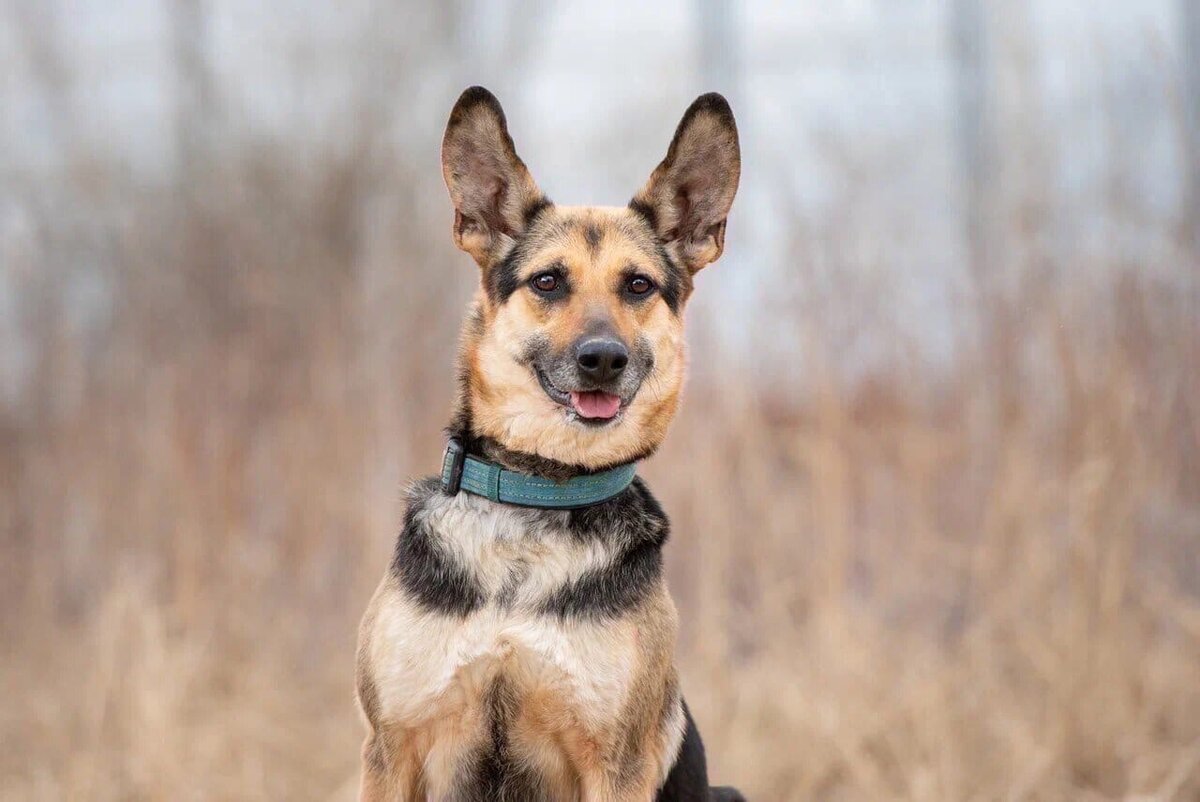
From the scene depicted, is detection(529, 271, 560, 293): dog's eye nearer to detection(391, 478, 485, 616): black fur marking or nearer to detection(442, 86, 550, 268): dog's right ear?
detection(442, 86, 550, 268): dog's right ear

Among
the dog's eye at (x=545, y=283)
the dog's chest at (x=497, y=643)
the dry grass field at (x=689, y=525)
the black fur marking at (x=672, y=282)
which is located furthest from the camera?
the dry grass field at (x=689, y=525)

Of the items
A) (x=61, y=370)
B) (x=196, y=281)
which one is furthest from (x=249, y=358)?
(x=61, y=370)

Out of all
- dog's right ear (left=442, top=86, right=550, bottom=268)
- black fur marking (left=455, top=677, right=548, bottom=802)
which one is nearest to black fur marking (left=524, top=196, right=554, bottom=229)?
dog's right ear (left=442, top=86, right=550, bottom=268)

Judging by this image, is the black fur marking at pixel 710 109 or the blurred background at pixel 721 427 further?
the blurred background at pixel 721 427

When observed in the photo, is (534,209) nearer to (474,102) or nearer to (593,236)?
(593,236)

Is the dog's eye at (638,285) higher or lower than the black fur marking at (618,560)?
higher

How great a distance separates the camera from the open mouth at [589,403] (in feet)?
9.11

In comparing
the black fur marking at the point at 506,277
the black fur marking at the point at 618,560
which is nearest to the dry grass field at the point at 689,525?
the black fur marking at the point at 618,560

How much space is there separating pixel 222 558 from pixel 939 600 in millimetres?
3239

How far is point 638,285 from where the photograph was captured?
9.99ft

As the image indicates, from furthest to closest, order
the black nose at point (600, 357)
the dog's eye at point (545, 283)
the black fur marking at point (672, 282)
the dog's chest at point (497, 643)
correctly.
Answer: the black fur marking at point (672, 282)
the dog's eye at point (545, 283)
the black nose at point (600, 357)
the dog's chest at point (497, 643)

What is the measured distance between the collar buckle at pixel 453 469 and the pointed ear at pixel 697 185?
2.67ft

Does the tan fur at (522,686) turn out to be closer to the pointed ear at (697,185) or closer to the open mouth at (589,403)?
the open mouth at (589,403)

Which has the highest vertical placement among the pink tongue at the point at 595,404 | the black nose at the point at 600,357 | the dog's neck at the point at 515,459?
the black nose at the point at 600,357
